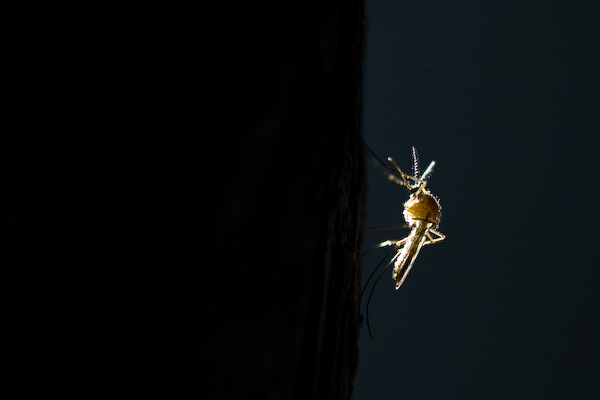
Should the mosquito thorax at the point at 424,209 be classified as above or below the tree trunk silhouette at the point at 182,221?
above

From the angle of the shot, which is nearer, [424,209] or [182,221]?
[182,221]

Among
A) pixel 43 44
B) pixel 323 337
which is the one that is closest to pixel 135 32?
pixel 43 44

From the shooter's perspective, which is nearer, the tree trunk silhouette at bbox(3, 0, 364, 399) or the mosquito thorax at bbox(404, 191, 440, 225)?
the tree trunk silhouette at bbox(3, 0, 364, 399)

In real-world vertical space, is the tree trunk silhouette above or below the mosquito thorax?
below

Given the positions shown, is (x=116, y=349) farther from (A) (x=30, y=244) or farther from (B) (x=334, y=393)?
(B) (x=334, y=393)

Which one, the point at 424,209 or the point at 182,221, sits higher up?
the point at 424,209

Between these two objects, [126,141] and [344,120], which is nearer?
[126,141]

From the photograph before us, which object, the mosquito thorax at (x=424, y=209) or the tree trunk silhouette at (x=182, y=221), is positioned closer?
the tree trunk silhouette at (x=182, y=221)

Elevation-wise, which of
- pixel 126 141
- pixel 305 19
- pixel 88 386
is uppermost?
pixel 305 19
